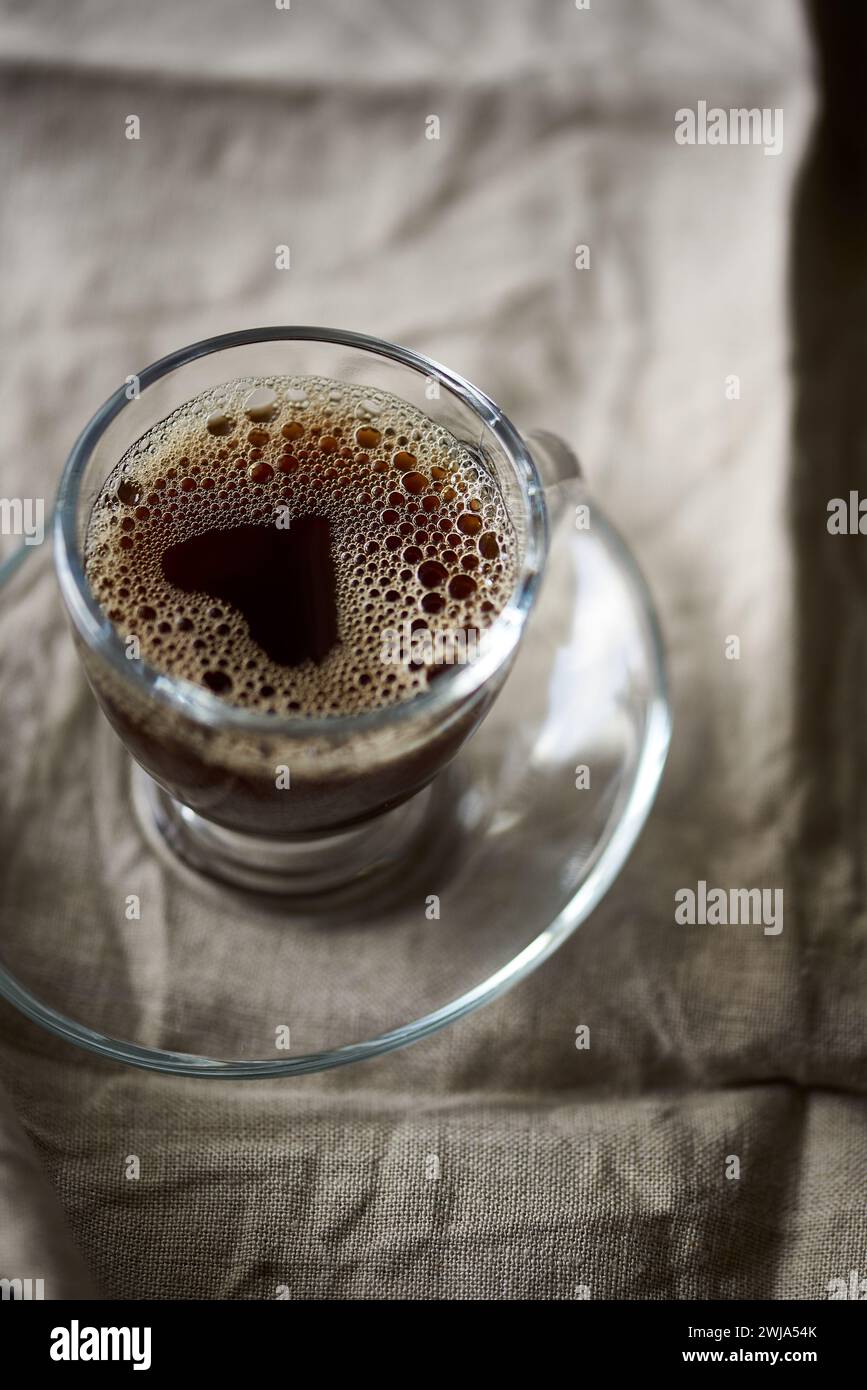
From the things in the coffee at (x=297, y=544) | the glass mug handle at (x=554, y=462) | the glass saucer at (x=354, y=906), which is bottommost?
the glass saucer at (x=354, y=906)

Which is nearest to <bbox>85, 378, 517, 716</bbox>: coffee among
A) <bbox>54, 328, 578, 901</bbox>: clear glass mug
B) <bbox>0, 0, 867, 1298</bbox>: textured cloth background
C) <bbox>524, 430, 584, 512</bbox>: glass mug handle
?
<bbox>54, 328, 578, 901</bbox>: clear glass mug

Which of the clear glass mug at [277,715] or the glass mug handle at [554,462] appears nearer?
the clear glass mug at [277,715]

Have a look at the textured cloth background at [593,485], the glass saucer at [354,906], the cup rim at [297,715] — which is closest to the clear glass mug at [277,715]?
the cup rim at [297,715]

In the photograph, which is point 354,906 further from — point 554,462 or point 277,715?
point 554,462

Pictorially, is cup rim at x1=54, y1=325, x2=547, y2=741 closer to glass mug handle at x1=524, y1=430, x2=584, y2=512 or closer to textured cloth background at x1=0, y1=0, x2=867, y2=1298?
glass mug handle at x1=524, y1=430, x2=584, y2=512

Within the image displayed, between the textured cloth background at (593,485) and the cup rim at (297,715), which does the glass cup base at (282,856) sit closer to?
the textured cloth background at (593,485)

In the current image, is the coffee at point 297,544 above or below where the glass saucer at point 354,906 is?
above
